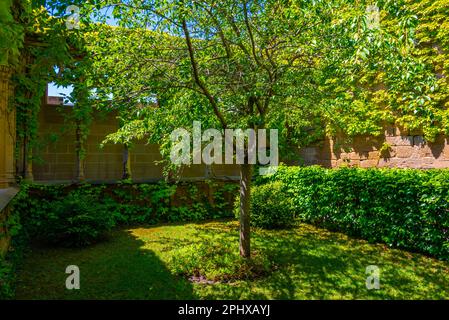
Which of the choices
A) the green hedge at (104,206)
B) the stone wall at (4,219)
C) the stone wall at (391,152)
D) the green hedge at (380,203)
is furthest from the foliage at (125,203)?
the stone wall at (391,152)

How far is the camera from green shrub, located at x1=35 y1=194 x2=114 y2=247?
20.4ft

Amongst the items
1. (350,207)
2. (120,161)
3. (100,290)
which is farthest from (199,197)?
(100,290)

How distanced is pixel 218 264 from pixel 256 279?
634 mm

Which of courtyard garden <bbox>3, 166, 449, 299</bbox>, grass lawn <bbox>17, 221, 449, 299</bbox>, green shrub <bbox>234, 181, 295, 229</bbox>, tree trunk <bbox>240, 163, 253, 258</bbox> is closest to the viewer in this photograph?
grass lawn <bbox>17, 221, 449, 299</bbox>

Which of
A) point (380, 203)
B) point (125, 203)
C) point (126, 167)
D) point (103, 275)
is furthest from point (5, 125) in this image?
point (380, 203)

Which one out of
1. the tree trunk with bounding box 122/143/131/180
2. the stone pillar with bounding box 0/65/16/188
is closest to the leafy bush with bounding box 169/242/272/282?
the stone pillar with bounding box 0/65/16/188

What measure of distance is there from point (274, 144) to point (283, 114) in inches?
113

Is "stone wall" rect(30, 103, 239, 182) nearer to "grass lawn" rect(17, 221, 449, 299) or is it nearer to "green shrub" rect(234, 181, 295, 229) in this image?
"green shrub" rect(234, 181, 295, 229)

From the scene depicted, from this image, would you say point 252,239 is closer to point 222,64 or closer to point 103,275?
point 103,275

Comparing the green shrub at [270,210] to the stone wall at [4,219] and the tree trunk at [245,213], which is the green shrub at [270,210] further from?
the stone wall at [4,219]

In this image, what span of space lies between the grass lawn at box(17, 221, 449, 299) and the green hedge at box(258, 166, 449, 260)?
0.29 metres

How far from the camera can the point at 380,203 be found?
6.34 metres

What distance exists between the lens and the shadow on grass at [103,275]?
4117 mm

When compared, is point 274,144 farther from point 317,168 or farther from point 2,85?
point 2,85
